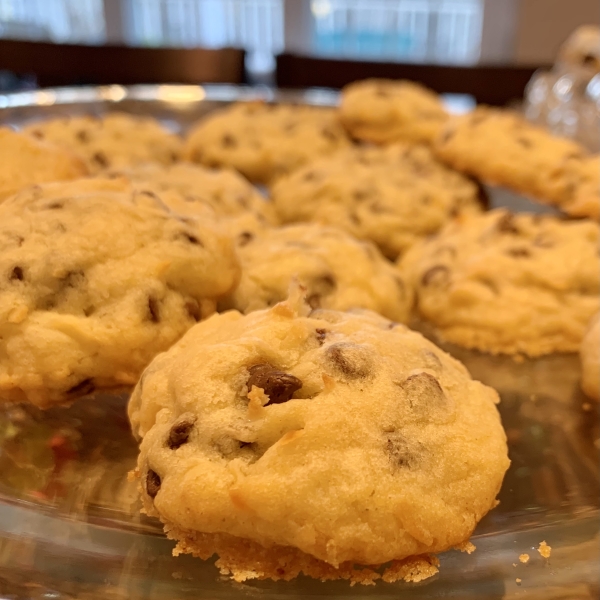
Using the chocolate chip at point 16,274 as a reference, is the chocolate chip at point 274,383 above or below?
below

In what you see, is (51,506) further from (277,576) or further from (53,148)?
(53,148)

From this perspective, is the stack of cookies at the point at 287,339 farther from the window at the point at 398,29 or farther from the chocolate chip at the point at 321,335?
the window at the point at 398,29

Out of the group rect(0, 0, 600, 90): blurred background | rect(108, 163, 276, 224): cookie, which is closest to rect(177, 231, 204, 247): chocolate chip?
rect(108, 163, 276, 224): cookie

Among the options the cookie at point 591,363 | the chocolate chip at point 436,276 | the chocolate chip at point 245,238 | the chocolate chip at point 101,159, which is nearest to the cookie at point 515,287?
the chocolate chip at point 436,276

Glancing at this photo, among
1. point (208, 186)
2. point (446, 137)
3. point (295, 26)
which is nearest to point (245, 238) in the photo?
point (208, 186)

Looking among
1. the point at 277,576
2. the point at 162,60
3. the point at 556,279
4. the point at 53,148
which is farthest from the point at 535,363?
the point at 162,60

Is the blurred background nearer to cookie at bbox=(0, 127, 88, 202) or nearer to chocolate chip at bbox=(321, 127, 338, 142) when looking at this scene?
chocolate chip at bbox=(321, 127, 338, 142)
